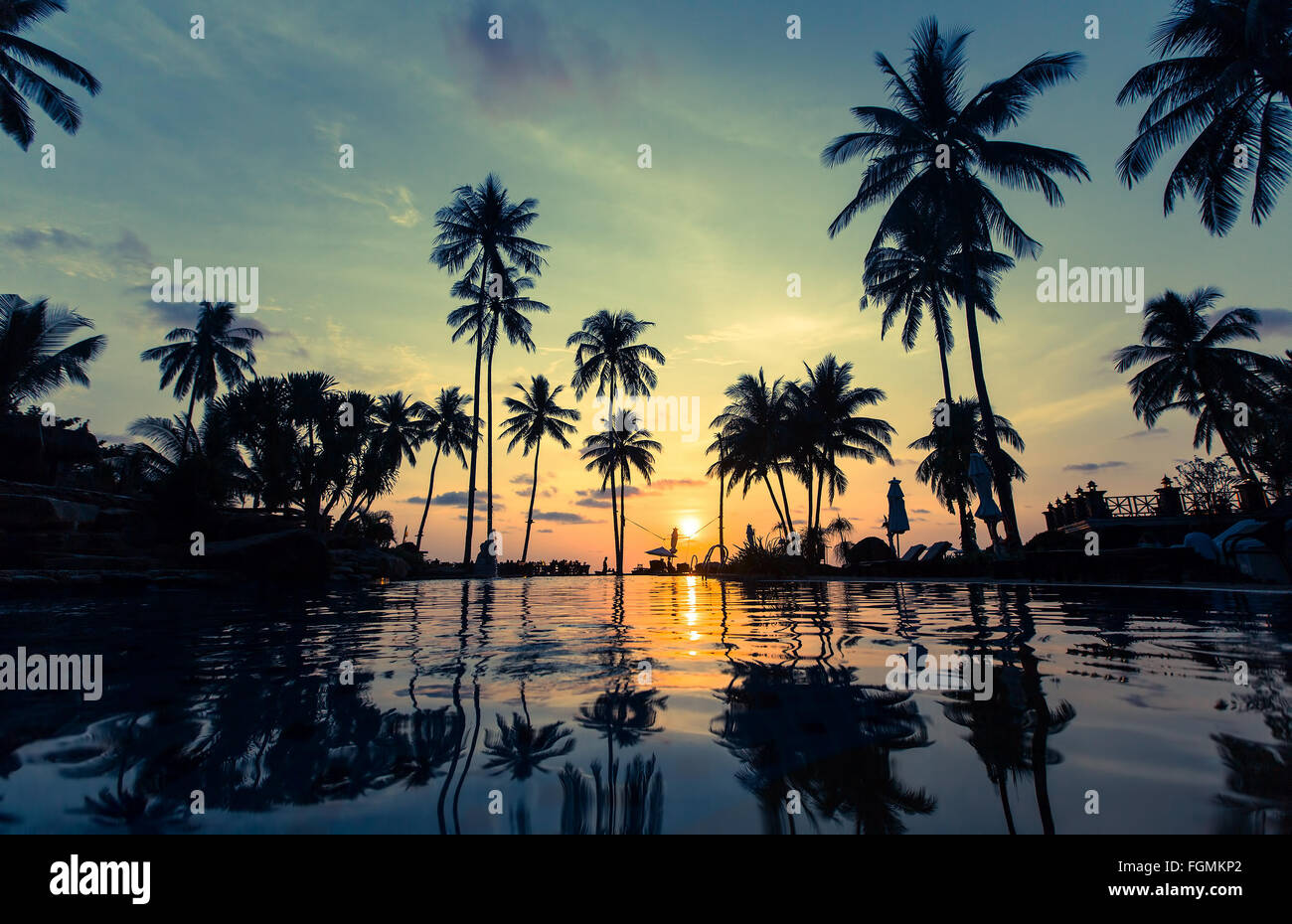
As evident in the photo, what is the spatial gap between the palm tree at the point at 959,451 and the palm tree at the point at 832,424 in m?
2.78

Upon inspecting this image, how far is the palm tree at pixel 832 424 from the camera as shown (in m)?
30.0

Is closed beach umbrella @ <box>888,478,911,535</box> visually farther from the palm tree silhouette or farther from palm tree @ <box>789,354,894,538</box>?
the palm tree silhouette

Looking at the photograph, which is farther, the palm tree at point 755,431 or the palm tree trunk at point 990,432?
the palm tree at point 755,431

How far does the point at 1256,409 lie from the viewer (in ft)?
86.9

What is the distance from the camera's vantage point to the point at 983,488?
18.9m

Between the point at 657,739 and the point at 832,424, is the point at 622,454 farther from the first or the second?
the point at 657,739

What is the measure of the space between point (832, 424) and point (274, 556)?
25.1 meters

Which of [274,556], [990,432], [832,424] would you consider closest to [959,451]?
[832,424]

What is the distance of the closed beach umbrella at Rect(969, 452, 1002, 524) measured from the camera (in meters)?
18.3

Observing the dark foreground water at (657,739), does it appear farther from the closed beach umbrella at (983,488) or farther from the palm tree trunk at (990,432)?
the closed beach umbrella at (983,488)

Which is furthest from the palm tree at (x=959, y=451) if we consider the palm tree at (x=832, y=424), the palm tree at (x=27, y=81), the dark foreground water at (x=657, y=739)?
the palm tree at (x=27, y=81)

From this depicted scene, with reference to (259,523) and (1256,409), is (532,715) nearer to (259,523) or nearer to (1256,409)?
(259,523)
